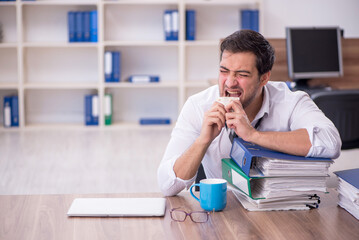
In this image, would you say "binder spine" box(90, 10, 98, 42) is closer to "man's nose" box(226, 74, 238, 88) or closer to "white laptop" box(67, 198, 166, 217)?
"man's nose" box(226, 74, 238, 88)

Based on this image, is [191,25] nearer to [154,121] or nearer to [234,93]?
[154,121]

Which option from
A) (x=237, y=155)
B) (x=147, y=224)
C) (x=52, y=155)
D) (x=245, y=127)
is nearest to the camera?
(x=147, y=224)

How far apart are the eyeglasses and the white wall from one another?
4.47 metres

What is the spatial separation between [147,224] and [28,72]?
474 cm

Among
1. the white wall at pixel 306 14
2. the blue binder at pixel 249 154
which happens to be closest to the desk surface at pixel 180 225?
the blue binder at pixel 249 154

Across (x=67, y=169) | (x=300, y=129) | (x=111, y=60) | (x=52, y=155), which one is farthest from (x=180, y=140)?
(x=111, y=60)

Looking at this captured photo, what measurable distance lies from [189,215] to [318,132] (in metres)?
0.56

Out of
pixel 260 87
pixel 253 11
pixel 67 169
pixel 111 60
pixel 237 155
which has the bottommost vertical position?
pixel 67 169

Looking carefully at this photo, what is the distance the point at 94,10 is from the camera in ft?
18.2

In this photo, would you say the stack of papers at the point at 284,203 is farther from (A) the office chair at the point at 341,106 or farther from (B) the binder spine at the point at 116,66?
(B) the binder spine at the point at 116,66

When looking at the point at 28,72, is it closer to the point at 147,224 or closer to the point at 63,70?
the point at 63,70

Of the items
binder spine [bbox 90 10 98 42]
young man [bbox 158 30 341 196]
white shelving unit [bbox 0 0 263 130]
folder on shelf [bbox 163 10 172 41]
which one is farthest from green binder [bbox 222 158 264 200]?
binder spine [bbox 90 10 98 42]

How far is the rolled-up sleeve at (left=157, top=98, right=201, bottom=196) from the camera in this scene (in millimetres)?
1724

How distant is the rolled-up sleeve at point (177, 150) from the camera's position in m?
1.72
